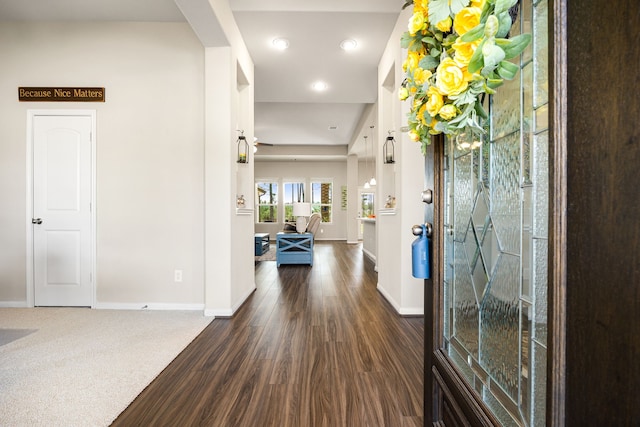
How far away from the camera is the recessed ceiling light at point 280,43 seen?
334cm

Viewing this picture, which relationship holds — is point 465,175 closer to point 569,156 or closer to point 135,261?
point 569,156

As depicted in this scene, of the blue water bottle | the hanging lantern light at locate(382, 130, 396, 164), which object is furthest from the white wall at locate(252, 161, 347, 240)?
the blue water bottle

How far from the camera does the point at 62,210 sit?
3.15 metres

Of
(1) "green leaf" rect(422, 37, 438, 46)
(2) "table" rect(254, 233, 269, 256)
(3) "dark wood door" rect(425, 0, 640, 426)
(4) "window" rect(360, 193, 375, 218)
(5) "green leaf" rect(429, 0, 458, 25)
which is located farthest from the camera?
(4) "window" rect(360, 193, 375, 218)

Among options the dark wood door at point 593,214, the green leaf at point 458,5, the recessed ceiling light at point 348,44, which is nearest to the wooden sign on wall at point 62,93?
the recessed ceiling light at point 348,44

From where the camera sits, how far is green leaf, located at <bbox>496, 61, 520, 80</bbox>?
649 millimetres

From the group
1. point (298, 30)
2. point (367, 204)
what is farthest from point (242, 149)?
point (367, 204)

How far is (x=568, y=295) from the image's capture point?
55 centimetres

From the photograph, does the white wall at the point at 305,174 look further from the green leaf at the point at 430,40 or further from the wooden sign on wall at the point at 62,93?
the green leaf at the point at 430,40

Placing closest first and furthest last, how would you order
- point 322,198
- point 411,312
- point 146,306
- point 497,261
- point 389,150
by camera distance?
point 497,261
point 411,312
point 146,306
point 389,150
point 322,198

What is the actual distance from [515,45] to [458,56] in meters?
Answer: 0.12

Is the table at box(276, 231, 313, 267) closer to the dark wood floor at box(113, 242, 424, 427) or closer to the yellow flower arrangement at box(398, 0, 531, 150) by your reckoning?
the dark wood floor at box(113, 242, 424, 427)

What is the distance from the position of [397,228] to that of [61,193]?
11.4 feet

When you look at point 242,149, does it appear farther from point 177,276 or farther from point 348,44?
point 348,44
